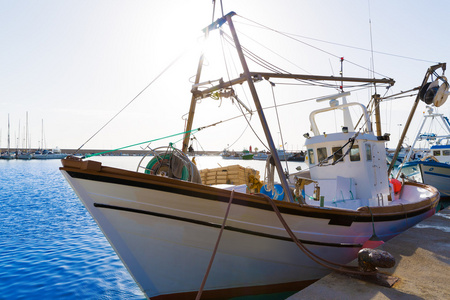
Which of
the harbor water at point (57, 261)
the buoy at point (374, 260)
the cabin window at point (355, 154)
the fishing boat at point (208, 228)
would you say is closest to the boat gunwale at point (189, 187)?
the fishing boat at point (208, 228)

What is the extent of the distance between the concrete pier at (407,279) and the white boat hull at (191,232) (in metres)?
0.95

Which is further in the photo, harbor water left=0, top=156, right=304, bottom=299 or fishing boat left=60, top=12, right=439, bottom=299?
harbor water left=0, top=156, right=304, bottom=299

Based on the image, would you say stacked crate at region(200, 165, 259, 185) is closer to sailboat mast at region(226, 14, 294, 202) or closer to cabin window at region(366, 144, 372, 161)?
cabin window at region(366, 144, 372, 161)

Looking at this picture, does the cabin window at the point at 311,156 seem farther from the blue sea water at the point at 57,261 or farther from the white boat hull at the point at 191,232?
the blue sea water at the point at 57,261

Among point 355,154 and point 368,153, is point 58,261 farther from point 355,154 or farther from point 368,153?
point 368,153

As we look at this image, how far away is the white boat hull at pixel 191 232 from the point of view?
156 inches

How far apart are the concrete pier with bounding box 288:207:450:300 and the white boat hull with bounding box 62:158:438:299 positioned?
0.95 meters

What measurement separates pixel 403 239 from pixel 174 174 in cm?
574

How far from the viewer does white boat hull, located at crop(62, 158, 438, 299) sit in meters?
3.95

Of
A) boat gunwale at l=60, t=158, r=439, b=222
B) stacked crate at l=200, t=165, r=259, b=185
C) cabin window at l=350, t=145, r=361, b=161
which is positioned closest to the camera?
boat gunwale at l=60, t=158, r=439, b=222

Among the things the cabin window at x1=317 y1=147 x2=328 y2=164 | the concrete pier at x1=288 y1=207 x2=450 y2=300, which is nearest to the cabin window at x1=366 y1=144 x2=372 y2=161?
the cabin window at x1=317 y1=147 x2=328 y2=164

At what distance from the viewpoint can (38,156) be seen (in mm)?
99625

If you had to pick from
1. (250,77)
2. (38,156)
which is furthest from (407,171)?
(38,156)

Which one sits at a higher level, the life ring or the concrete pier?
the life ring
